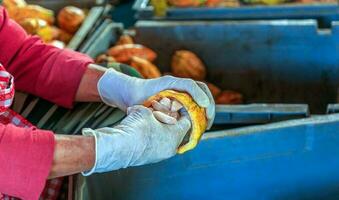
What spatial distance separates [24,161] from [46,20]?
1.90 m

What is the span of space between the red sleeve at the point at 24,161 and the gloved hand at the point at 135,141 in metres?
0.12

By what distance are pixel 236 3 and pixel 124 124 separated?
1679 mm

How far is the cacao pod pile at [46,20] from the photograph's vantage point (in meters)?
2.86

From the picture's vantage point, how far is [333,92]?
283 cm

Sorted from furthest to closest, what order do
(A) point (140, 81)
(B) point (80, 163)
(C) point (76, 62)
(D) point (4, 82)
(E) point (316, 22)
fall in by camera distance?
(E) point (316, 22), (C) point (76, 62), (A) point (140, 81), (D) point (4, 82), (B) point (80, 163)

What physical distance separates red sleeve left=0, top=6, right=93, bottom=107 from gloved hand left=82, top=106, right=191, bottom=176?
37cm

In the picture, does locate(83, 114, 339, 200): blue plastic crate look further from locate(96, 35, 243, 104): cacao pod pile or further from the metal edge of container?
the metal edge of container

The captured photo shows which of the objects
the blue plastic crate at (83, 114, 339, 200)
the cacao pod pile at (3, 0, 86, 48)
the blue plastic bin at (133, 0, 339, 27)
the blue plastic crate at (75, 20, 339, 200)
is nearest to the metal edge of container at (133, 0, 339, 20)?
the blue plastic bin at (133, 0, 339, 27)

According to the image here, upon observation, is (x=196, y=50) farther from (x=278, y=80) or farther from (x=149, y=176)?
(x=149, y=176)

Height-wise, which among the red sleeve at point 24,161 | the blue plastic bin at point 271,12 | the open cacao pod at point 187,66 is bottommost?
the open cacao pod at point 187,66

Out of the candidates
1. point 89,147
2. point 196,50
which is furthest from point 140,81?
point 196,50

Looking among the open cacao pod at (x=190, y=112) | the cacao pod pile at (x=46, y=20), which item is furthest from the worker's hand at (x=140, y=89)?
the cacao pod pile at (x=46, y=20)

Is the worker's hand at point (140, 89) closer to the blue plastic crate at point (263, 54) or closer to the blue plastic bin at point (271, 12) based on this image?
the blue plastic crate at point (263, 54)

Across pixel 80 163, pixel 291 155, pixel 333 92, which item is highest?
pixel 80 163
